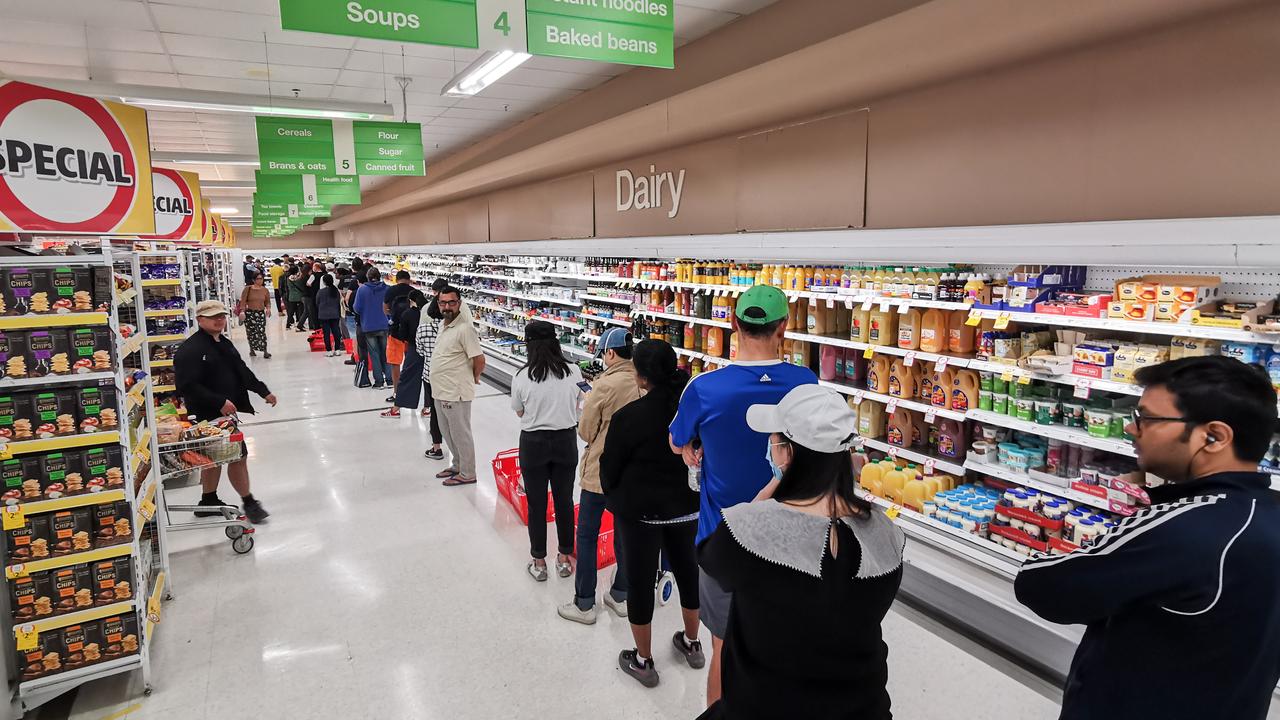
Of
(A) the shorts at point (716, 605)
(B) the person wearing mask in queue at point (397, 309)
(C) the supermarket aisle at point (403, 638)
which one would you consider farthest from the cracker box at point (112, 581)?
(B) the person wearing mask in queue at point (397, 309)

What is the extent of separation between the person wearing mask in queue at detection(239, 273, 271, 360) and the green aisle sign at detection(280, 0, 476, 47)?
10.3 metres

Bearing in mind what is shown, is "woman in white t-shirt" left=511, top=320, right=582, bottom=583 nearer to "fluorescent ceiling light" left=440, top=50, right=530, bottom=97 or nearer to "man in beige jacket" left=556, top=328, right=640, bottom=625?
"man in beige jacket" left=556, top=328, right=640, bottom=625

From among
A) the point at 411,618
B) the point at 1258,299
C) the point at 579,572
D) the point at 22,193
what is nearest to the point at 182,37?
the point at 22,193

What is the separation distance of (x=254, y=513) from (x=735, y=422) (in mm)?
4598

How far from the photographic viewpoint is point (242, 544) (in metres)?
4.88

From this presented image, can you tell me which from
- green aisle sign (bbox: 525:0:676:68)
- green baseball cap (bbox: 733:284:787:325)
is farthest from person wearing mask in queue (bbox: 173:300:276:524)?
green baseball cap (bbox: 733:284:787:325)

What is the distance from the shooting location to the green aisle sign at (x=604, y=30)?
11.2 ft

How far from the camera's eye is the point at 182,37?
19.1ft

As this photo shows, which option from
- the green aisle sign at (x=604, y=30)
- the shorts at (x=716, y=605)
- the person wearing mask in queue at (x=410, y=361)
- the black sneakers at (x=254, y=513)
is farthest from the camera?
the person wearing mask in queue at (x=410, y=361)

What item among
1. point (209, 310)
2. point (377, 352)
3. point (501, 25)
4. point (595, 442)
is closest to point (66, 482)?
point (209, 310)

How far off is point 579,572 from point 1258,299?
353 centimetres

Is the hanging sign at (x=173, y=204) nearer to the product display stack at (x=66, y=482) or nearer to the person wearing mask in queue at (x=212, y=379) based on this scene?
the person wearing mask in queue at (x=212, y=379)

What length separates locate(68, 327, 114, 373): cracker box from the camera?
10.5 ft

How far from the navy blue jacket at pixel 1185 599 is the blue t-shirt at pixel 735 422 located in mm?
1035
